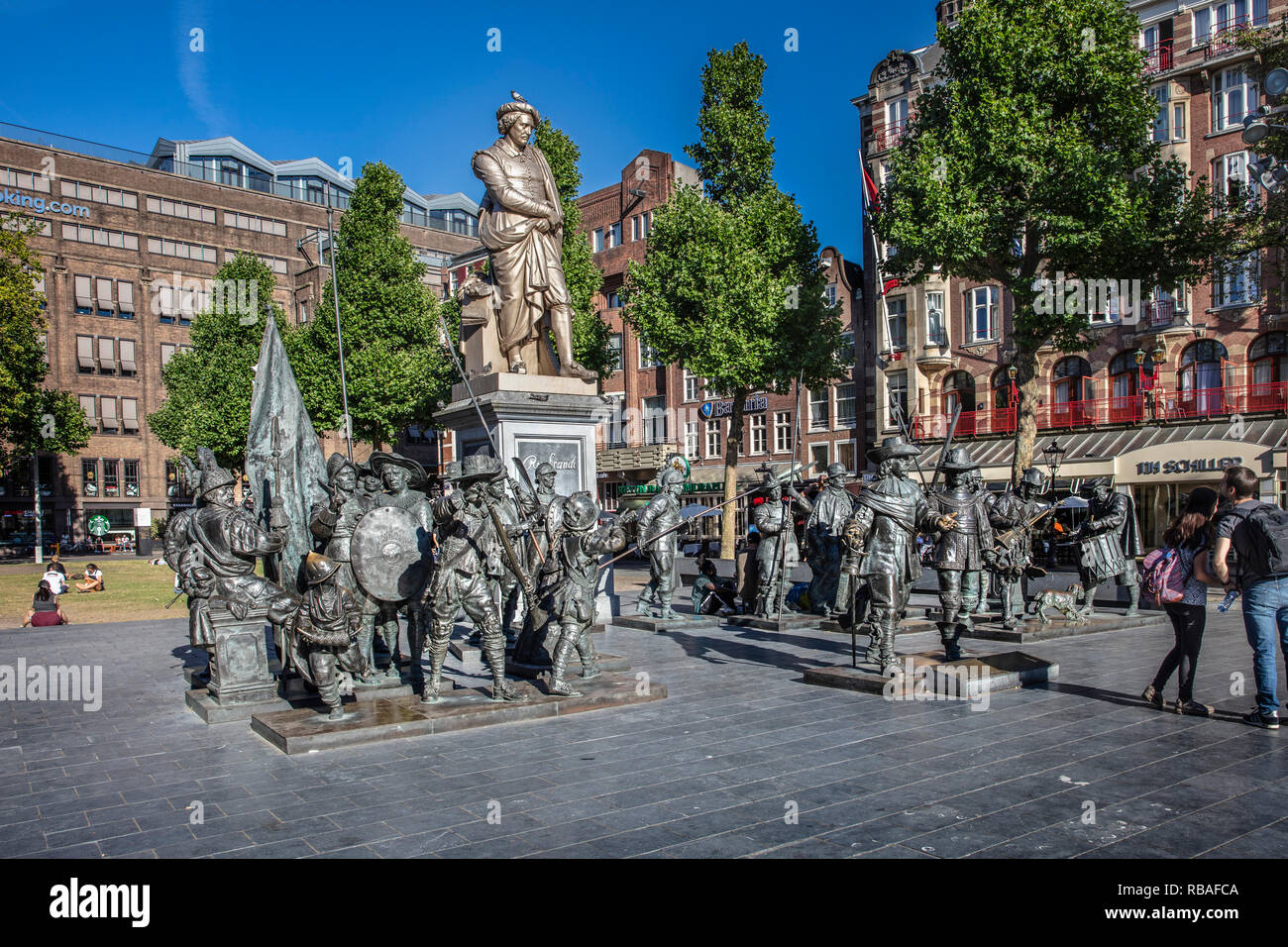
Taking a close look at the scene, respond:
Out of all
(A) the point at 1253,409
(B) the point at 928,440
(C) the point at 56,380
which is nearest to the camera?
(A) the point at 1253,409

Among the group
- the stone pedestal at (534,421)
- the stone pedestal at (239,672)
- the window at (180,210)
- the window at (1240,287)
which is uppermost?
the window at (180,210)

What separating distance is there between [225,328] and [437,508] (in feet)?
142

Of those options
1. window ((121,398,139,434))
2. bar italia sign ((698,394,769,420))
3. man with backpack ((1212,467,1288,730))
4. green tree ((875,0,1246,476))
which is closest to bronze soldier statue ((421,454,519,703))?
man with backpack ((1212,467,1288,730))

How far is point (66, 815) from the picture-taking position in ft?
18.4

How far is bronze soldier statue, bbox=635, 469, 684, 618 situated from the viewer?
13106 mm

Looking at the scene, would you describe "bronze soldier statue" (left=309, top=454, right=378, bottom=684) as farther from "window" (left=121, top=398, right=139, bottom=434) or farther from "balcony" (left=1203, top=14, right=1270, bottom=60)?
"window" (left=121, top=398, right=139, bottom=434)

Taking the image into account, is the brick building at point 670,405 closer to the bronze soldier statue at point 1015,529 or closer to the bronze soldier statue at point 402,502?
the bronze soldier statue at point 1015,529

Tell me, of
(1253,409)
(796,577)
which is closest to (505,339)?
(796,577)

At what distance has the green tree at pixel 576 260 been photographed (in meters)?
30.3

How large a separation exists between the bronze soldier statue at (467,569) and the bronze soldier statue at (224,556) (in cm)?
157

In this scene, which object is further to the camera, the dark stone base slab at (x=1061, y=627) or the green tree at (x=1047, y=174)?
the green tree at (x=1047, y=174)

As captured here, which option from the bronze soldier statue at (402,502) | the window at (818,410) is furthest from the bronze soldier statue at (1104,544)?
the window at (818,410)

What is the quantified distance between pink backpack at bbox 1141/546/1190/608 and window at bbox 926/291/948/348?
30.7m
